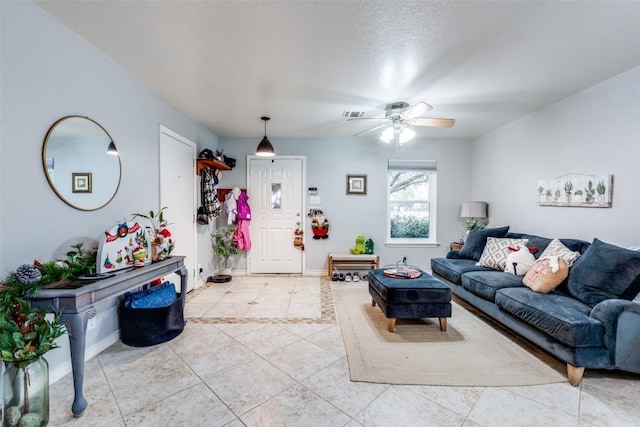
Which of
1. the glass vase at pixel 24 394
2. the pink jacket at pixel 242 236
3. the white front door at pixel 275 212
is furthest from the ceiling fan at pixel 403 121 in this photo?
the glass vase at pixel 24 394

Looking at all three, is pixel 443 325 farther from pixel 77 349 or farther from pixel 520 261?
pixel 77 349

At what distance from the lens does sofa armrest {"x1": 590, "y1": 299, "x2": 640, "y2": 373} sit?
5.84ft

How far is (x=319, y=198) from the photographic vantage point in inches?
192

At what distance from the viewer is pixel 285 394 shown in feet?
5.80

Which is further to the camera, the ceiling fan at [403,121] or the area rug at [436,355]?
the ceiling fan at [403,121]

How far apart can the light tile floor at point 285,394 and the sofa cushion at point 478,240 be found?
1794mm

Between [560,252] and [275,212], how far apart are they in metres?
3.87

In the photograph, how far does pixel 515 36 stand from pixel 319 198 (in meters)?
3.40

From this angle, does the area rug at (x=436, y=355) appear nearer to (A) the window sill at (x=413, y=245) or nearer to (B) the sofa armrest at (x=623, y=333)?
(B) the sofa armrest at (x=623, y=333)

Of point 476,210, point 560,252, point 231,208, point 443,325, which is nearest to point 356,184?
point 476,210

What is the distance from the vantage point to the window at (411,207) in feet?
16.4

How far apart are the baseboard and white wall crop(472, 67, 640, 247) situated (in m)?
4.72

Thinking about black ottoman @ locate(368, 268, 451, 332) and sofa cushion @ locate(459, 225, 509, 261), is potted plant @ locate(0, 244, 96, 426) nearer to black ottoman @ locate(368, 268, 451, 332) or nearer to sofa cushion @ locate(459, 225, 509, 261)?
black ottoman @ locate(368, 268, 451, 332)

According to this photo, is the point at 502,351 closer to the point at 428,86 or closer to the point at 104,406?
the point at 428,86
